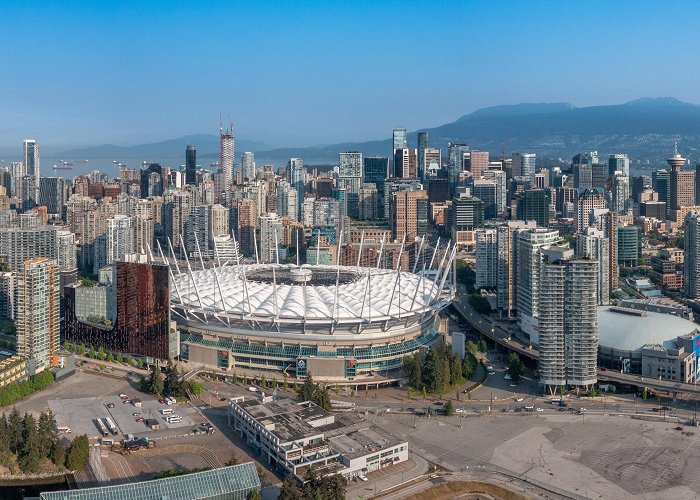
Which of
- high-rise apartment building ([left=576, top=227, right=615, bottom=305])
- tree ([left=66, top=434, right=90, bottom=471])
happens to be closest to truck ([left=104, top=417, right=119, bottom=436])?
tree ([left=66, top=434, right=90, bottom=471])

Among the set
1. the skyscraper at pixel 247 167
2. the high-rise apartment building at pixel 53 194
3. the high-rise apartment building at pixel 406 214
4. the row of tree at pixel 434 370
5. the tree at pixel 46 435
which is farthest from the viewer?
the skyscraper at pixel 247 167

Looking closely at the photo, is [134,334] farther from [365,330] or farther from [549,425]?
[549,425]

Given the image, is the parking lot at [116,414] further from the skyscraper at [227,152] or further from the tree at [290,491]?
the skyscraper at [227,152]

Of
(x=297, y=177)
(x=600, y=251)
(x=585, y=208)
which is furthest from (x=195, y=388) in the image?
(x=297, y=177)

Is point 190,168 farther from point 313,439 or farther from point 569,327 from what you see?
point 313,439

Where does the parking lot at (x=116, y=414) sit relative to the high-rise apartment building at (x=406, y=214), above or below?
below

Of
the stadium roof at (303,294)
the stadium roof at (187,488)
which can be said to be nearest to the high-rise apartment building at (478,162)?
the stadium roof at (303,294)

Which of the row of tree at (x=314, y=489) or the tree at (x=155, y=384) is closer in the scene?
the row of tree at (x=314, y=489)
